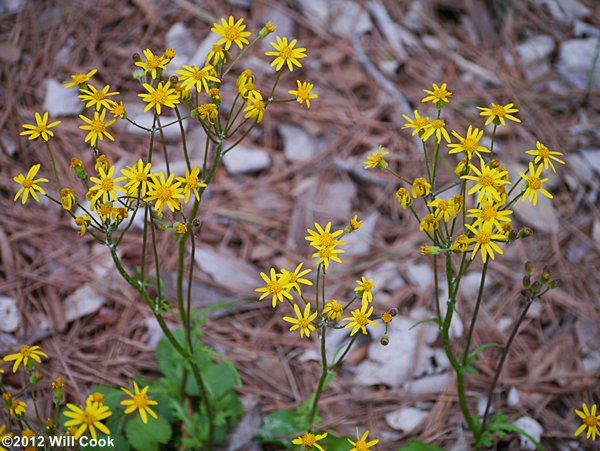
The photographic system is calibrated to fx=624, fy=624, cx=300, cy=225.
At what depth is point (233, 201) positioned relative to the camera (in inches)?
174

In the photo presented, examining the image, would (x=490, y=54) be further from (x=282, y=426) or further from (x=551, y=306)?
(x=282, y=426)

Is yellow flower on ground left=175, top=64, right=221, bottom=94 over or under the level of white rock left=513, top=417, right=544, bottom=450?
over

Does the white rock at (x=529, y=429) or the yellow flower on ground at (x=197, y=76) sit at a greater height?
the yellow flower on ground at (x=197, y=76)

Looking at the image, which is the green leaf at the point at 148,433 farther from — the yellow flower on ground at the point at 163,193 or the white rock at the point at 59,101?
the white rock at the point at 59,101

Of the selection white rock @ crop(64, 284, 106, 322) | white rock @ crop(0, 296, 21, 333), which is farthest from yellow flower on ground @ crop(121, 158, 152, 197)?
white rock @ crop(0, 296, 21, 333)

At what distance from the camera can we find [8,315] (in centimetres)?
371

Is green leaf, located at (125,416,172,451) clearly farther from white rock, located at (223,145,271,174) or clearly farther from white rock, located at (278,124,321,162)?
white rock, located at (278,124,321,162)

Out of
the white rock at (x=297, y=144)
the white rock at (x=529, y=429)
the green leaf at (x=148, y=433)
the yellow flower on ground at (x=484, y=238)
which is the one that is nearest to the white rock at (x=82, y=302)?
the green leaf at (x=148, y=433)

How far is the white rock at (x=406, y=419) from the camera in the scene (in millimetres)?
3539

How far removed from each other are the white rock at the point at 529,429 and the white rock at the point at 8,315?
116 inches

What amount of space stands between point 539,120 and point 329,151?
165 centimetres

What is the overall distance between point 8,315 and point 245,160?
6.13 feet

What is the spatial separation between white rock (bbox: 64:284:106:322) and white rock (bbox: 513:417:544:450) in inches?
101

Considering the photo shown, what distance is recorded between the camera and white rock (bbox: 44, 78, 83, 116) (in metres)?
4.55
